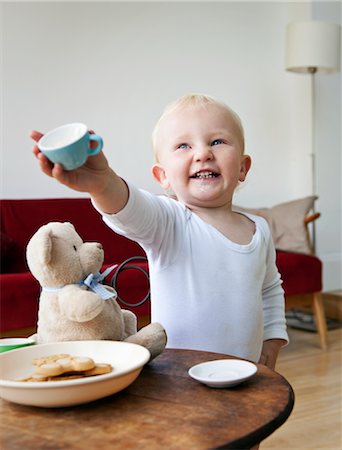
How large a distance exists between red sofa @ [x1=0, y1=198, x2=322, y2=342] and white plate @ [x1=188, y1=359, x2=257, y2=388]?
169cm

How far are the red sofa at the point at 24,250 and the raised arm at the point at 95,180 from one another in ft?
5.33

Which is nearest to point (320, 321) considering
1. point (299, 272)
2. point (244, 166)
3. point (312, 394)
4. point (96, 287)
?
point (299, 272)

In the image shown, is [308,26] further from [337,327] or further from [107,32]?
[337,327]

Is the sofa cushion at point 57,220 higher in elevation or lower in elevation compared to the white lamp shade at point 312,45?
lower

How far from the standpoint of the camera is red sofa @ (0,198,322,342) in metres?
2.52

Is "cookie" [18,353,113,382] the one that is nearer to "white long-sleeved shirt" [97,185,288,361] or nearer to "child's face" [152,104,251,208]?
"white long-sleeved shirt" [97,185,288,361]

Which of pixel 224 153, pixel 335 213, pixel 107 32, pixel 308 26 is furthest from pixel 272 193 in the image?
pixel 224 153

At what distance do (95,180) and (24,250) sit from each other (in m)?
2.16

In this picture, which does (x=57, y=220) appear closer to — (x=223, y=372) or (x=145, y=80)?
(x=145, y=80)

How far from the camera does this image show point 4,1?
3.44m

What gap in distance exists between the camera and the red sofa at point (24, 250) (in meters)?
2.51

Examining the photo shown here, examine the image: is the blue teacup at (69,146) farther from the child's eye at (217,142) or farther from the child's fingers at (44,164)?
the child's eye at (217,142)

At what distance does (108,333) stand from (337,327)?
3285mm

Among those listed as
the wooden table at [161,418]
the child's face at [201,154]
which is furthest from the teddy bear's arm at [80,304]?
the child's face at [201,154]
